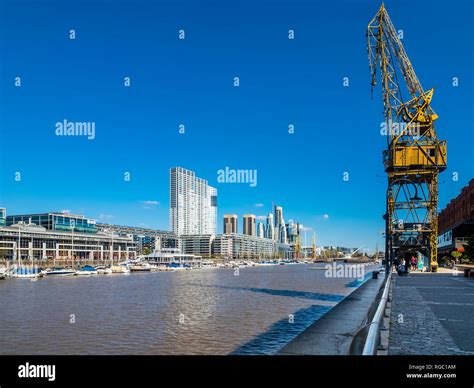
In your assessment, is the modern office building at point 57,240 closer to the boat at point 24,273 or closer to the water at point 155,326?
the boat at point 24,273

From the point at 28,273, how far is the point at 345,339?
7671cm

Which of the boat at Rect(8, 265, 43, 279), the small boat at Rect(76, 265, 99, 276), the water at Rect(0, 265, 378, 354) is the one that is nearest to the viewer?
the water at Rect(0, 265, 378, 354)

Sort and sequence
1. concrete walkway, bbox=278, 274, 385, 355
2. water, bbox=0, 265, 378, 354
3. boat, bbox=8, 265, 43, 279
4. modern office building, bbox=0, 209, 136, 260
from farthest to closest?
modern office building, bbox=0, 209, 136, 260 < boat, bbox=8, 265, 43, 279 < water, bbox=0, 265, 378, 354 < concrete walkway, bbox=278, 274, 385, 355

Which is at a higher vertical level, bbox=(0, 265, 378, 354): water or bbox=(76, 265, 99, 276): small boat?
bbox=(0, 265, 378, 354): water

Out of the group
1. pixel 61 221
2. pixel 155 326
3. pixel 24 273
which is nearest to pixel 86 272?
pixel 24 273

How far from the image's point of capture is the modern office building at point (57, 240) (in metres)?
135

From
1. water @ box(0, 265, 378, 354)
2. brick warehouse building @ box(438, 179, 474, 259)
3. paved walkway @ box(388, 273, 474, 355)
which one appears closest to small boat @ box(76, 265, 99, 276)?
water @ box(0, 265, 378, 354)

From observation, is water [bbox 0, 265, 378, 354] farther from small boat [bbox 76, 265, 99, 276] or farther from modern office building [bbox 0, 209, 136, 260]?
modern office building [bbox 0, 209, 136, 260]

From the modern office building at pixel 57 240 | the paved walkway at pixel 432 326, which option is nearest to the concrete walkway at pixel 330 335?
the paved walkway at pixel 432 326

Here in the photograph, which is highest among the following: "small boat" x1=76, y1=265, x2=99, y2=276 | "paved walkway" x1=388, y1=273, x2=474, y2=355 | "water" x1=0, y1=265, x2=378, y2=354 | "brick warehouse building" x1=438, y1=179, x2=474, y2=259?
"brick warehouse building" x1=438, y1=179, x2=474, y2=259

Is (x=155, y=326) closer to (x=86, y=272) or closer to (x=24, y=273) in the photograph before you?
(x=24, y=273)

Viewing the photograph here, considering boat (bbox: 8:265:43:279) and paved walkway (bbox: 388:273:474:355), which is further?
boat (bbox: 8:265:43:279)

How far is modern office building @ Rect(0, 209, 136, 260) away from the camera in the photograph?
135 m
